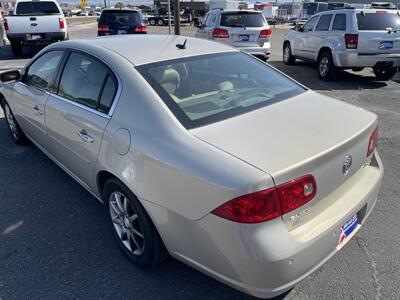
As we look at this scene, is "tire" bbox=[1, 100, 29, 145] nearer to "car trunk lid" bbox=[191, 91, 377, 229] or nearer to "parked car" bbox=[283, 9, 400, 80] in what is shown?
"car trunk lid" bbox=[191, 91, 377, 229]

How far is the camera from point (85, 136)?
2832mm

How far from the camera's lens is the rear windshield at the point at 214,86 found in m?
2.40

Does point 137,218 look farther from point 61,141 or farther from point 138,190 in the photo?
point 61,141

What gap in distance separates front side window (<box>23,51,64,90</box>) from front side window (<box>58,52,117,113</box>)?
0.26 metres

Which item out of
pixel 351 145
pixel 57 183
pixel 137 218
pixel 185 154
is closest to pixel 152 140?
pixel 185 154

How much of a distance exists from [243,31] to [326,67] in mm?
2465

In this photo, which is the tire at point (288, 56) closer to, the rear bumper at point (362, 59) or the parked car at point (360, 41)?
the parked car at point (360, 41)

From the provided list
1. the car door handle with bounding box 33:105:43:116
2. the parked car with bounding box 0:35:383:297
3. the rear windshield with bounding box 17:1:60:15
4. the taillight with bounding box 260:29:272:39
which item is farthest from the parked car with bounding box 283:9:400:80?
the rear windshield with bounding box 17:1:60:15

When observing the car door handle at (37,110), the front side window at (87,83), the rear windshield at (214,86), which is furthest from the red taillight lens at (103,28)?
the rear windshield at (214,86)

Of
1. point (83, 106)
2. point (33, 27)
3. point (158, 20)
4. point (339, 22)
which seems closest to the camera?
point (83, 106)

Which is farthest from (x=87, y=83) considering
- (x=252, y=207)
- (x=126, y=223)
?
(x=252, y=207)

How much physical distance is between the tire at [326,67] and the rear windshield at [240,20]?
1949 millimetres

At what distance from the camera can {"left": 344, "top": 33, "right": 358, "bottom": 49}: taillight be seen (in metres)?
8.41

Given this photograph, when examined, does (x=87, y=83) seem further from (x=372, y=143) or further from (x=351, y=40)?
(x=351, y=40)
